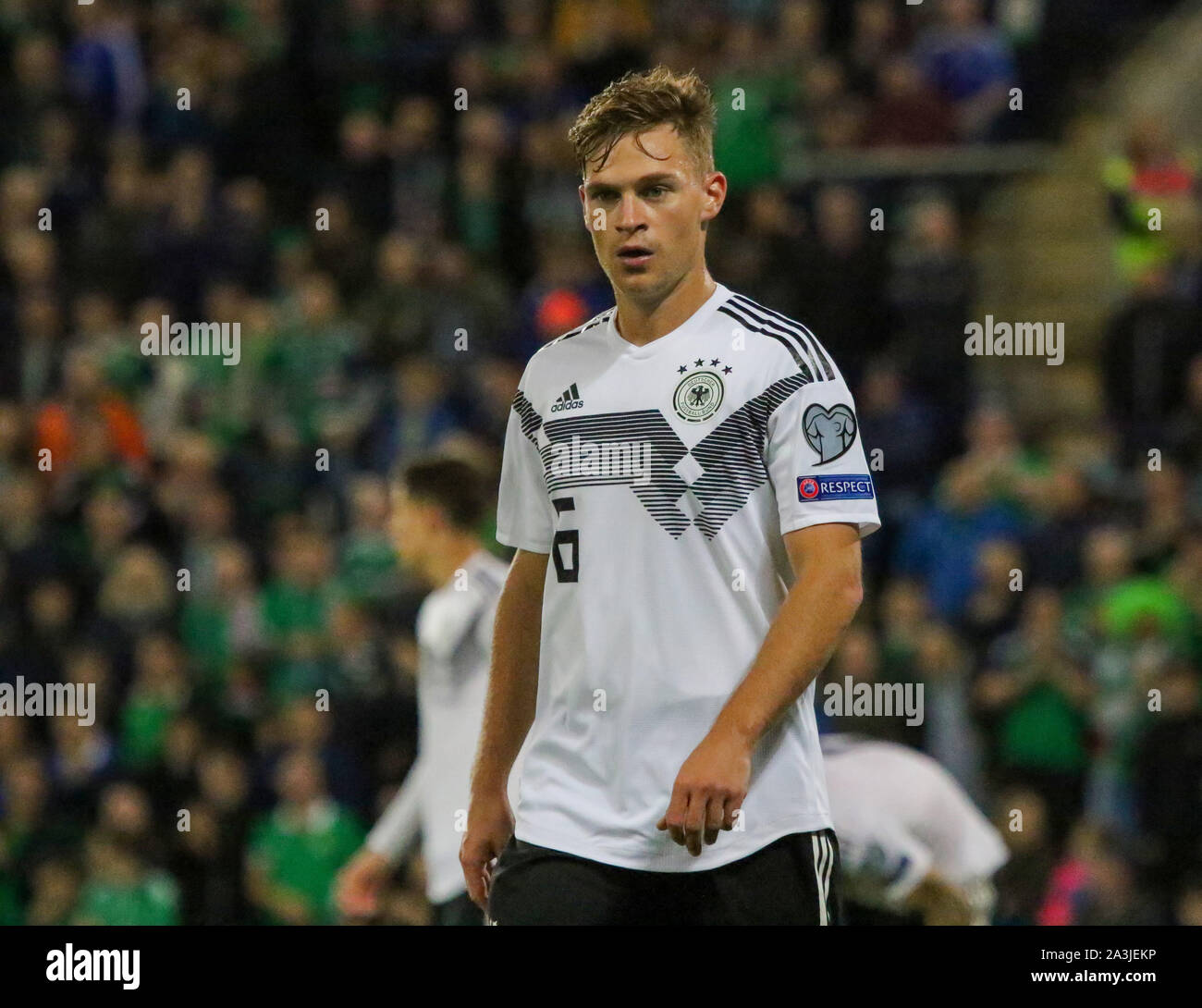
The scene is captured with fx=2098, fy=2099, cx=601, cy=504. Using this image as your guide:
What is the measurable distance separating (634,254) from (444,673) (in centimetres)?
209

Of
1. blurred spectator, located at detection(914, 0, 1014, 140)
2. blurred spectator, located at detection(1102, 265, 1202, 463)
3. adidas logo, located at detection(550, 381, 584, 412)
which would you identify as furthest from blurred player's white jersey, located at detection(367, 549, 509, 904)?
blurred spectator, located at detection(914, 0, 1014, 140)

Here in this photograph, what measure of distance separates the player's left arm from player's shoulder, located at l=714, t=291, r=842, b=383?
0.79 ft

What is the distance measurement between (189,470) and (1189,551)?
12.1 ft

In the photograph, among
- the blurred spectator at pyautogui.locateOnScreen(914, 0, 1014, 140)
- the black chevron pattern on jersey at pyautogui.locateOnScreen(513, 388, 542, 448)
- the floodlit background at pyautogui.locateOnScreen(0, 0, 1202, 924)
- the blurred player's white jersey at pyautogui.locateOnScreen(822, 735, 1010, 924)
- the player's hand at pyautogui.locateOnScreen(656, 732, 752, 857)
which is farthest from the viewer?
Answer: the blurred spectator at pyautogui.locateOnScreen(914, 0, 1014, 140)

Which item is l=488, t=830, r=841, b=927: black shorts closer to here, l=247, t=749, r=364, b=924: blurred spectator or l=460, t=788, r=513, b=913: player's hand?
l=460, t=788, r=513, b=913: player's hand

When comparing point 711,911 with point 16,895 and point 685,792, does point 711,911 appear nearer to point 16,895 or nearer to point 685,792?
point 685,792

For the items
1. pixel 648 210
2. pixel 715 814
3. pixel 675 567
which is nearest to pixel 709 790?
pixel 715 814

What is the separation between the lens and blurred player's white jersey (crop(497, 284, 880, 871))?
300 cm

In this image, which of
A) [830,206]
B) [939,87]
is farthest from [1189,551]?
[939,87]

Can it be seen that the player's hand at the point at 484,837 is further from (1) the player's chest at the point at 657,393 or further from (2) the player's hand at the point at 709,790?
(1) the player's chest at the point at 657,393

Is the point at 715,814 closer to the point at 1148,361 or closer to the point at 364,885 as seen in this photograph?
the point at 364,885

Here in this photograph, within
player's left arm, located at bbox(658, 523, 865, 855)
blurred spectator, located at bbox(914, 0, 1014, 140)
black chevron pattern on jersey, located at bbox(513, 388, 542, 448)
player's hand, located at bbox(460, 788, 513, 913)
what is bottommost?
player's hand, located at bbox(460, 788, 513, 913)

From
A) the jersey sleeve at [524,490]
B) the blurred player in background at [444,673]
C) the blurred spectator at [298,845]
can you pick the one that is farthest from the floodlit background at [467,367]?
the jersey sleeve at [524,490]

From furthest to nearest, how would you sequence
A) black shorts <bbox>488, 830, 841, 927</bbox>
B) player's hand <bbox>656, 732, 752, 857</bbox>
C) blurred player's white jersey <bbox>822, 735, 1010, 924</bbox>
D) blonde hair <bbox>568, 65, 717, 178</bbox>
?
blurred player's white jersey <bbox>822, 735, 1010, 924</bbox>, blonde hair <bbox>568, 65, 717, 178</bbox>, black shorts <bbox>488, 830, 841, 927</bbox>, player's hand <bbox>656, 732, 752, 857</bbox>
